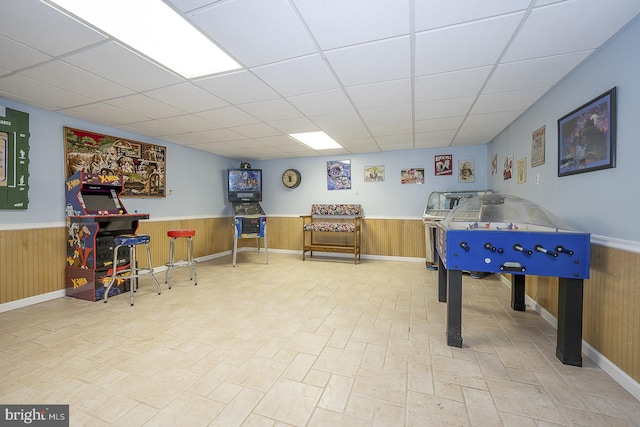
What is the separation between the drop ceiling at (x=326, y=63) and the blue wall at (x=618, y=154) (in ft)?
0.42

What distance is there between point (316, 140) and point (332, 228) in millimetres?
1882

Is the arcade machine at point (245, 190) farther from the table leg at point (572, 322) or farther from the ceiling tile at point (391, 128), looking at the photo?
the table leg at point (572, 322)

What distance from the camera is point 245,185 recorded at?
632 cm

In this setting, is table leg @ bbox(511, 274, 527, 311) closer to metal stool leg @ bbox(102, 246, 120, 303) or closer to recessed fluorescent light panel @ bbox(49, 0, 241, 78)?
recessed fluorescent light panel @ bbox(49, 0, 241, 78)

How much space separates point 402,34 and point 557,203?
2307 millimetres

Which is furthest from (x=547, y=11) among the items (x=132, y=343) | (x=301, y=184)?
(x=301, y=184)

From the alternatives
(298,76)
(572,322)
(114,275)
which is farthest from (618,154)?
(114,275)

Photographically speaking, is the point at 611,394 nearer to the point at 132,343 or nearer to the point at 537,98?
the point at 537,98

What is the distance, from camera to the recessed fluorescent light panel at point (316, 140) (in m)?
4.49

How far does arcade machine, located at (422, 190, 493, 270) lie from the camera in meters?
4.78

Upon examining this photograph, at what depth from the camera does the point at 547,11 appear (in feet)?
5.33

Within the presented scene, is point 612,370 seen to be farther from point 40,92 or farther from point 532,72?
point 40,92

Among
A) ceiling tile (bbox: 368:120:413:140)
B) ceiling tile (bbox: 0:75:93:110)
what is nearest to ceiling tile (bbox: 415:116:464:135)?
ceiling tile (bbox: 368:120:413:140)

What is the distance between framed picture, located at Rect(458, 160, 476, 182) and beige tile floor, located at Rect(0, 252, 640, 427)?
9.09ft
